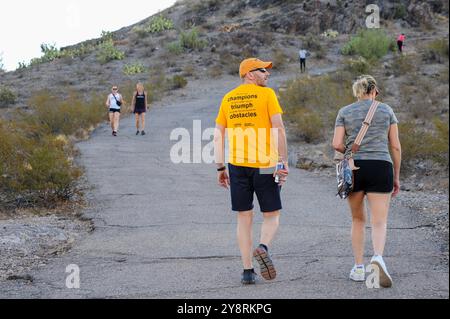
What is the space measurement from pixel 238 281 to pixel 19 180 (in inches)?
269

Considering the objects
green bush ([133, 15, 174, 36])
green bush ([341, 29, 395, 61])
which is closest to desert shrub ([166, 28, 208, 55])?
green bush ([133, 15, 174, 36])

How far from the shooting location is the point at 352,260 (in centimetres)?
765

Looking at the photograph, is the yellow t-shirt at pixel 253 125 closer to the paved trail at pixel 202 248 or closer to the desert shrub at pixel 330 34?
the paved trail at pixel 202 248

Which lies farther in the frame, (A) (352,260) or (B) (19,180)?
(B) (19,180)

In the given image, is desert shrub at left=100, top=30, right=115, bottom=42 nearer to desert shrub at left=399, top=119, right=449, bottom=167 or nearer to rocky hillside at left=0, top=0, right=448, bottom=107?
rocky hillside at left=0, top=0, right=448, bottom=107

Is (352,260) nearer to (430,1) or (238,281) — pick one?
(238,281)

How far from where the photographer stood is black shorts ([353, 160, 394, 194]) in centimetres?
647

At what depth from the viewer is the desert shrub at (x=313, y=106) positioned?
790 inches

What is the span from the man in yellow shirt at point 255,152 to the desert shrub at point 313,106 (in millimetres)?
13375

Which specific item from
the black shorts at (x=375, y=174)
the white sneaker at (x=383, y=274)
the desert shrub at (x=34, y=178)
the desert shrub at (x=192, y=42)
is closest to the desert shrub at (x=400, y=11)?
the desert shrub at (x=192, y=42)

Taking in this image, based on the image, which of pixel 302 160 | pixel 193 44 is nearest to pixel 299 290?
pixel 302 160

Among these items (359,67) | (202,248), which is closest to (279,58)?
(359,67)

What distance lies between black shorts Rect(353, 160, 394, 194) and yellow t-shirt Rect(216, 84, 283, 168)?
77 centimetres

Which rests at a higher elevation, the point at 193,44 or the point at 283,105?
the point at 193,44
